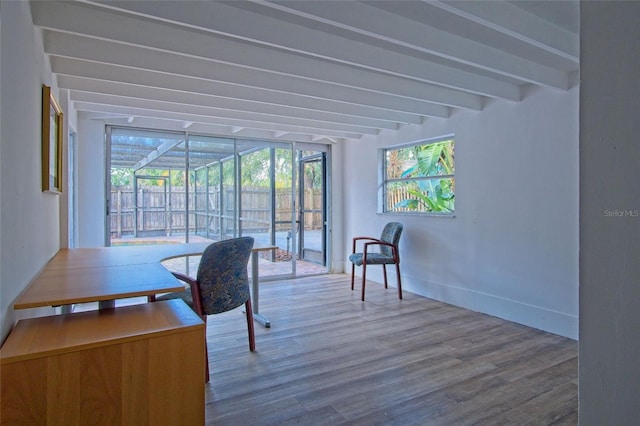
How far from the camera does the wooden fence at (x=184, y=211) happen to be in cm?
498

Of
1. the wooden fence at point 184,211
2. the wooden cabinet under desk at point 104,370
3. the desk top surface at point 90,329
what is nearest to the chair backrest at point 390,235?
the wooden fence at point 184,211

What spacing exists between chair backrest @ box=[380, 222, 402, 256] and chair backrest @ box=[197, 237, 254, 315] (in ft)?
8.08

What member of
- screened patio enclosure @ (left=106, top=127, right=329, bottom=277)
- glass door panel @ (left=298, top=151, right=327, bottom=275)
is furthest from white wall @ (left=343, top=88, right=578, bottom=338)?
screened patio enclosure @ (left=106, top=127, right=329, bottom=277)

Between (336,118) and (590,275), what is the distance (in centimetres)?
427

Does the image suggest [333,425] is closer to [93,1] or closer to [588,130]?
[588,130]

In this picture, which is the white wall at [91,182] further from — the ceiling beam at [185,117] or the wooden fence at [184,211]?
the ceiling beam at [185,117]

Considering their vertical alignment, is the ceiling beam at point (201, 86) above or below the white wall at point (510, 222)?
above

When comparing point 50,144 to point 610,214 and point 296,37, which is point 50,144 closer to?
point 296,37

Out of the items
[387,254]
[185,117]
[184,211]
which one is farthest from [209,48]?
[387,254]

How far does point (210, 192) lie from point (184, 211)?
477mm

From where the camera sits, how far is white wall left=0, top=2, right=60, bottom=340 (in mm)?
1363

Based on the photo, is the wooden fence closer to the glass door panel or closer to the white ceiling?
the glass door panel

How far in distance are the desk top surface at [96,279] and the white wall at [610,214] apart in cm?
161

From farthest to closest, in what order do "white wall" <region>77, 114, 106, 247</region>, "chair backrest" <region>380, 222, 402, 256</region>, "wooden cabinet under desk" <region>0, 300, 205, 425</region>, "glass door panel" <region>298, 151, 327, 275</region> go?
"glass door panel" <region>298, 151, 327, 275</region> → "chair backrest" <region>380, 222, 402, 256</region> → "white wall" <region>77, 114, 106, 247</region> → "wooden cabinet under desk" <region>0, 300, 205, 425</region>
